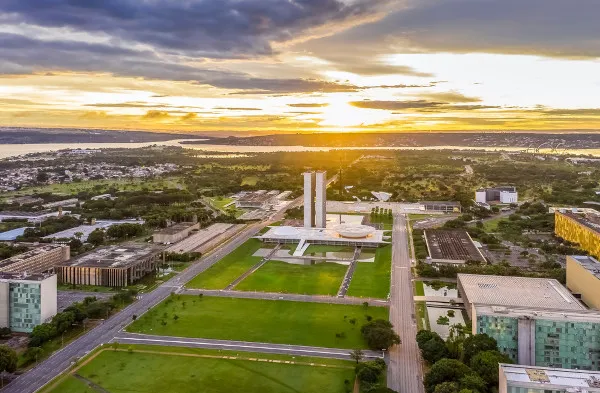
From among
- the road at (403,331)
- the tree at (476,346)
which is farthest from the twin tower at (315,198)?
the tree at (476,346)

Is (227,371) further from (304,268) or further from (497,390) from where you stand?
(304,268)

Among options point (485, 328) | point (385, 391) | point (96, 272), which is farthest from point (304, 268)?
point (385, 391)

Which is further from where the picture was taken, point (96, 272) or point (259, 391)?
point (96, 272)

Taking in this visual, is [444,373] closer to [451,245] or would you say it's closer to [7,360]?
[7,360]

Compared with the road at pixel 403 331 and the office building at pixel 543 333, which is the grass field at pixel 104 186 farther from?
the office building at pixel 543 333

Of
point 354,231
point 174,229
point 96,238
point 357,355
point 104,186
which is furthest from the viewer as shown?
point 104,186

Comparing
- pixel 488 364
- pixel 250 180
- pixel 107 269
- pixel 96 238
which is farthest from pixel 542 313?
pixel 250 180
